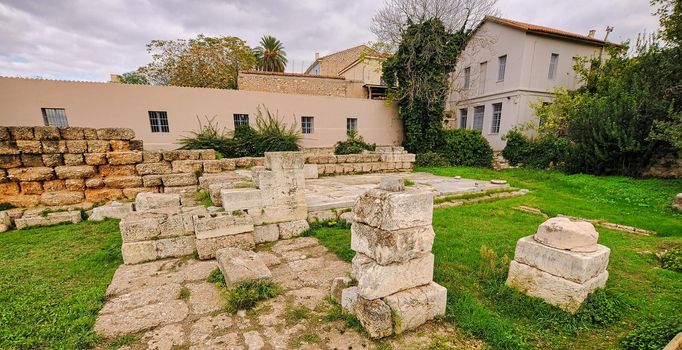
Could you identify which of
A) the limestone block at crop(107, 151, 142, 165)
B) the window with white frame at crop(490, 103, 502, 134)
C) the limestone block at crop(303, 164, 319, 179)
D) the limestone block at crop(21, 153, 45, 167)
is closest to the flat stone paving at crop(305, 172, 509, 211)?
the limestone block at crop(303, 164, 319, 179)

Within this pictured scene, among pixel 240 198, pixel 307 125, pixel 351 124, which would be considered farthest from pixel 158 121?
pixel 240 198

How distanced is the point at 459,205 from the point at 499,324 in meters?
4.83

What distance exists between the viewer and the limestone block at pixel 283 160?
16.2ft

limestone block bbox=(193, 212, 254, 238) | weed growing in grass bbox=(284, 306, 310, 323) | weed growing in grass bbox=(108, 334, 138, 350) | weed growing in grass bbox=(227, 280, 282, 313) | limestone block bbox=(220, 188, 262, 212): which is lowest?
weed growing in grass bbox=(284, 306, 310, 323)

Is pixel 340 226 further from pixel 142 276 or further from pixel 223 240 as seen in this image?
pixel 142 276

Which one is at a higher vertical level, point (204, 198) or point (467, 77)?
point (467, 77)

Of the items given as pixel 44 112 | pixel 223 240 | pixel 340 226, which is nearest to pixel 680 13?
pixel 340 226

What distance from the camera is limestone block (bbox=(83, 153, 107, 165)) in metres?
7.00

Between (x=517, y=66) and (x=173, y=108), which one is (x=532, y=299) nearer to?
(x=173, y=108)

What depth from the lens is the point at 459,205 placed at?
723 cm

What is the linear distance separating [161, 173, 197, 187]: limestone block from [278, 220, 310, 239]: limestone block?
407 centimetres

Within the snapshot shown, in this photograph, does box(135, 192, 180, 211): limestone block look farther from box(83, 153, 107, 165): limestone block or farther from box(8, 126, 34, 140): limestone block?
box(8, 126, 34, 140): limestone block

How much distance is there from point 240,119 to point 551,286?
13.3 metres

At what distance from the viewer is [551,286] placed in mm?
2949
